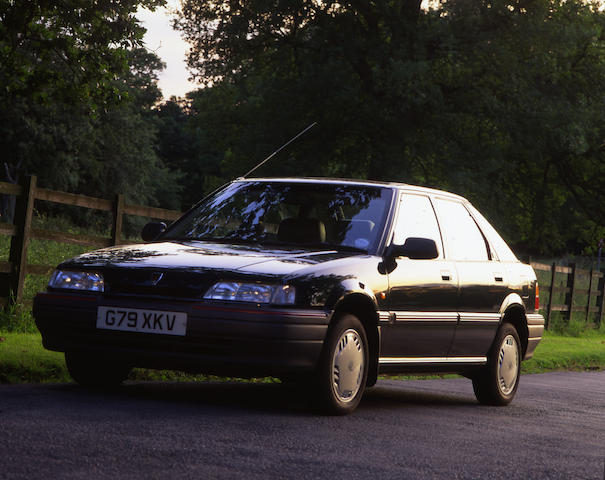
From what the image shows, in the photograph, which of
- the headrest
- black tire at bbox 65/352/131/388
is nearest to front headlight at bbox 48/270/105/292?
black tire at bbox 65/352/131/388

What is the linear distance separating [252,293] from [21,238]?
18.1 feet

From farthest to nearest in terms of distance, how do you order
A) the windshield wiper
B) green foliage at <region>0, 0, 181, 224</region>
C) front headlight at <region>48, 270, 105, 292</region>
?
green foliage at <region>0, 0, 181, 224</region>, the windshield wiper, front headlight at <region>48, 270, 105, 292</region>

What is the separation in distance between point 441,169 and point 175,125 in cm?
6492

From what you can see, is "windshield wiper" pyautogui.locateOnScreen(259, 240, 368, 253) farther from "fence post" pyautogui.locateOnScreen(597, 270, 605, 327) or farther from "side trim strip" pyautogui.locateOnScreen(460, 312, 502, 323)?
"fence post" pyautogui.locateOnScreen(597, 270, 605, 327)

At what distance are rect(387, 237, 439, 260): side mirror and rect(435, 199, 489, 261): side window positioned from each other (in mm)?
963

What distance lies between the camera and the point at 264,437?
5.97 m

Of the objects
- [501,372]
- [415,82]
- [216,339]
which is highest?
[415,82]

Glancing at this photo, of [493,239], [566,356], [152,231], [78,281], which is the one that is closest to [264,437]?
[78,281]

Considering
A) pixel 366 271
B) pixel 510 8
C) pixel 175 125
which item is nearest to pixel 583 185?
pixel 510 8

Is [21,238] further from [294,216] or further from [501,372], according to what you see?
[501,372]

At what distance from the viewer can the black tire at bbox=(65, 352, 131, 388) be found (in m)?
7.66

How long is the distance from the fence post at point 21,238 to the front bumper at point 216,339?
4.56m

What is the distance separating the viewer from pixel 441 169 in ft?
105

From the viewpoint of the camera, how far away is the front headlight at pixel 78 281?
721 centimetres
